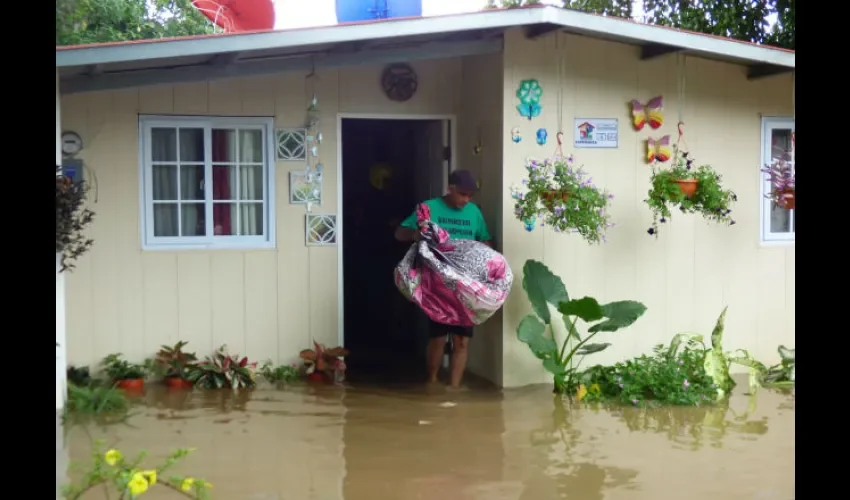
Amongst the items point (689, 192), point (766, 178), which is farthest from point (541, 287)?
point (766, 178)

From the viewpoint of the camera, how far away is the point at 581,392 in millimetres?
7031

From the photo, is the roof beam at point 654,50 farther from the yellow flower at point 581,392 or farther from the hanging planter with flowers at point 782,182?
the yellow flower at point 581,392

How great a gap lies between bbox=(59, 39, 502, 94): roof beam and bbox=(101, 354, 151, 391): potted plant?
6.98 feet

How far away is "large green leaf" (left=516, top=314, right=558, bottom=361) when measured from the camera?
6984 mm

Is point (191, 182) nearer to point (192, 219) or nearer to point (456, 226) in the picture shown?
point (192, 219)

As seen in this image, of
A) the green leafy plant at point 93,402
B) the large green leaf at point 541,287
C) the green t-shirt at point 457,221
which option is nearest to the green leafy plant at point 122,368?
the green leafy plant at point 93,402

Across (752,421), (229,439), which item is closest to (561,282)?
(752,421)

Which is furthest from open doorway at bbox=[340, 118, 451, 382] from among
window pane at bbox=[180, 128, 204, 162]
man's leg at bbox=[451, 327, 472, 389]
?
window pane at bbox=[180, 128, 204, 162]

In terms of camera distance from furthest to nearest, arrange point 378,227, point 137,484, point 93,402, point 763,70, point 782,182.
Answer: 1. point 378,227
2. point 763,70
3. point 782,182
4. point 93,402
5. point 137,484

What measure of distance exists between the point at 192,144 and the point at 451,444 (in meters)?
3.48

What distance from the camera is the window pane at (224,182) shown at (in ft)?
25.0

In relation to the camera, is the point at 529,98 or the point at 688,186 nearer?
the point at 688,186

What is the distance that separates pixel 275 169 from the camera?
7723mm

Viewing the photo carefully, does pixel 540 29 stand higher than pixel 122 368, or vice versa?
pixel 540 29
